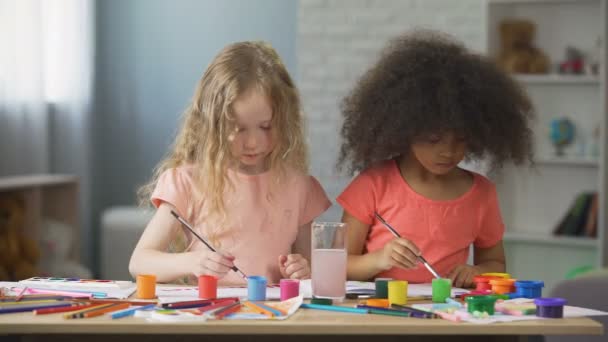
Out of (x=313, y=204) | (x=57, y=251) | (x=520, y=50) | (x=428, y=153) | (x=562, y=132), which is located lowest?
(x=57, y=251)

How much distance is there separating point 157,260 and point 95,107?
11.4ft

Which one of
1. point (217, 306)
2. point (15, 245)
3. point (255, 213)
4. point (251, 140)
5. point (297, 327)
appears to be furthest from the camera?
point (15, 245)

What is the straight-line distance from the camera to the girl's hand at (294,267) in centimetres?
185

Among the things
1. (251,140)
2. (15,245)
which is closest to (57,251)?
(15,245)

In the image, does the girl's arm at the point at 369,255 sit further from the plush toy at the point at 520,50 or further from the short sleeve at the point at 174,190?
the plush toy at the point at 520,50

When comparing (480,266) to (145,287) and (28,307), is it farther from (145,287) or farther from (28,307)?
(28,307)

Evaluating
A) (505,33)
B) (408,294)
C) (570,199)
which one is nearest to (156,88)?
(505,33)

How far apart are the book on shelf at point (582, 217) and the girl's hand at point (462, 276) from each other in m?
2.80

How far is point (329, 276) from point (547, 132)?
328 centimetres

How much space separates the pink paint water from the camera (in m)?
1.64

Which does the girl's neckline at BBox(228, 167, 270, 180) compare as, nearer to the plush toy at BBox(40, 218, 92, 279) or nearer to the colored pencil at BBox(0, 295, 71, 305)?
the colored pencil at BBox(0, 295, 71, 305)

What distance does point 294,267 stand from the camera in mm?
1852

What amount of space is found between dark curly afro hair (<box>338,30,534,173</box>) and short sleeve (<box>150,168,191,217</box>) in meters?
0.37

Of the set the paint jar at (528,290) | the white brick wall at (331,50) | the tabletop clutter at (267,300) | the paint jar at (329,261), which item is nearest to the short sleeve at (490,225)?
the tabletop clutter at (267,300)
